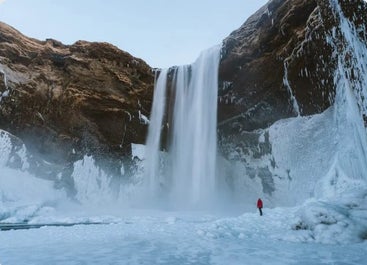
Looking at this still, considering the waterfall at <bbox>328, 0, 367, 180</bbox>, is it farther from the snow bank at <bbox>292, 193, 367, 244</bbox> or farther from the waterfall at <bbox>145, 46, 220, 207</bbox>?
the waterfall at <bbox>145, 46, 220, 207</bbox>

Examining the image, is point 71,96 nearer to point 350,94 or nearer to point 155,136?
point 155,136

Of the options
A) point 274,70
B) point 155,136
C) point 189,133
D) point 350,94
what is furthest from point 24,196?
point 350,94

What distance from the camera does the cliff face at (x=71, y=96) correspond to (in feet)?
73.0

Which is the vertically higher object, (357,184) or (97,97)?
(97,97)

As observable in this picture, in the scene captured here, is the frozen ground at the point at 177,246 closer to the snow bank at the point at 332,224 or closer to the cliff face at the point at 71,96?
the snow bank at the point at 332,224

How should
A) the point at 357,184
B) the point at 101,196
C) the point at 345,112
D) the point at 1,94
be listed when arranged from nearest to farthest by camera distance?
the point at 357,184
the point at 345,112
the point at 1,94
the point at 101,196

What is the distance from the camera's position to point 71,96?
923 inches

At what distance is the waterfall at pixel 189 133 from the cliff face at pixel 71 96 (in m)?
1.69

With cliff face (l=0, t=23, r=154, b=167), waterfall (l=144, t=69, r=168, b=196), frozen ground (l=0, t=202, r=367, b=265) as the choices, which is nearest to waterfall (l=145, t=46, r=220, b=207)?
waterfall (l=144, t=69, r=168, b=196)

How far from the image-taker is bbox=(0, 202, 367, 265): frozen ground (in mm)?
6617

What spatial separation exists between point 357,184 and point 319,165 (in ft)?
10.9

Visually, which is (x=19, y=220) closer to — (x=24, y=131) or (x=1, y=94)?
(x=24, y=131)

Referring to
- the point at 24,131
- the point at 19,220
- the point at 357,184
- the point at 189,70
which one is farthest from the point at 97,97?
the point at 357,184

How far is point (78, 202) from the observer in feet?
74.3
